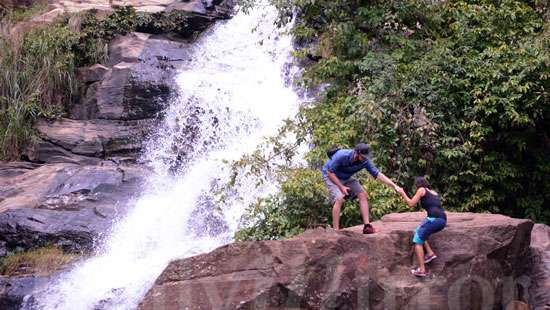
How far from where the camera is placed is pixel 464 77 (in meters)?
11.8

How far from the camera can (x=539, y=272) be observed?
26.1ft

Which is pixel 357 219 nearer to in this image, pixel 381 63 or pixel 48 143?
pixel 381 63

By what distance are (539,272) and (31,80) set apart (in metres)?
12.3

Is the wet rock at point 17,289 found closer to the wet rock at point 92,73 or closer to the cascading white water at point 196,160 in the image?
the cascading white water at point 196,160

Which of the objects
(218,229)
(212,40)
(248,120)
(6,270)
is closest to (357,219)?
(218,229)

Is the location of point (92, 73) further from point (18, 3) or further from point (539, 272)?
point (539, 272)

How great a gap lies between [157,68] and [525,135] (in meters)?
9.08

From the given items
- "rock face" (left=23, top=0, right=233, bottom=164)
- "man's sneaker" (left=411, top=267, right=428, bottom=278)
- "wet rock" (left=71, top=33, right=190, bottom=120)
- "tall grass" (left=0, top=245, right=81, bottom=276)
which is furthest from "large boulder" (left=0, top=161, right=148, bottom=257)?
"man's sneaker" (left=411, top=267, right=428, bottom=278)

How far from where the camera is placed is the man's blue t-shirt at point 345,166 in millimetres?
7797

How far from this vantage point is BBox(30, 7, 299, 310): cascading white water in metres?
9.95

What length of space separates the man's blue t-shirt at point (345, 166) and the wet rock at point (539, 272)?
241 cm

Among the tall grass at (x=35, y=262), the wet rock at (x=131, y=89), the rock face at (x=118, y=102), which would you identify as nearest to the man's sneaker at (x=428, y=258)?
the tall grass at (x=35, y=262)

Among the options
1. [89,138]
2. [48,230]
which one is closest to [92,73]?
[89,138]

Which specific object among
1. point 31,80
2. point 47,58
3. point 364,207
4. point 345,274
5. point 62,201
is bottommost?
point 62,201
